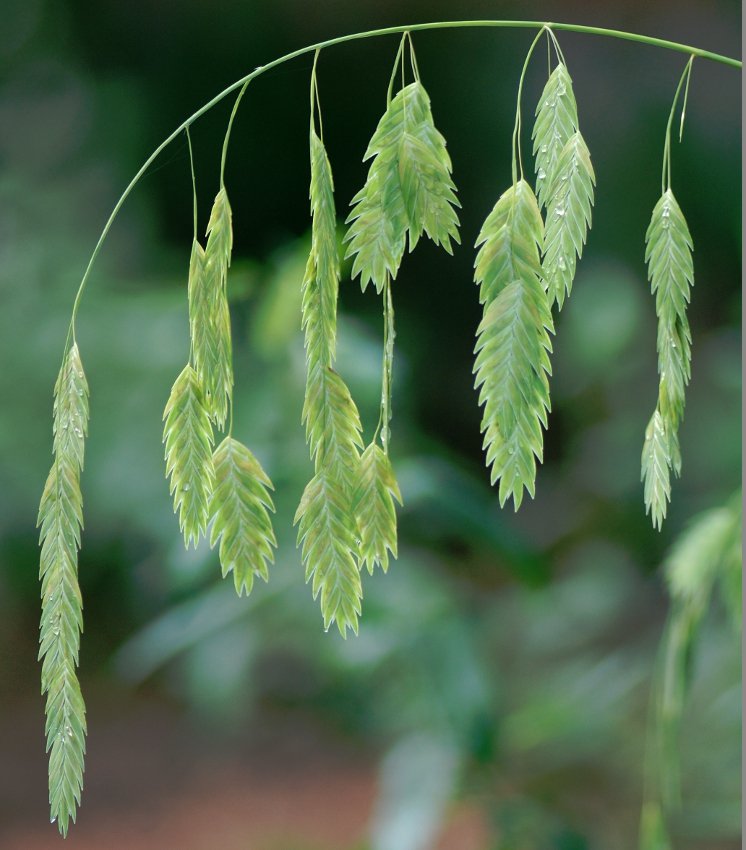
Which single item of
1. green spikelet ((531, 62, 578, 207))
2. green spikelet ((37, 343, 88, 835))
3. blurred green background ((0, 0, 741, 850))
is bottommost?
blurred green background ((0, 0, 741, 850))

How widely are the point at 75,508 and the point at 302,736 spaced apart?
55.2 inches

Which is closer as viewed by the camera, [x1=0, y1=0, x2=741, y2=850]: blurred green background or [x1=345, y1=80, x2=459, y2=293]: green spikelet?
[x1=345, y1=80, x2=459, y2=293]: green spikelet

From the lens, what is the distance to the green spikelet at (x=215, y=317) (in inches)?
13.9

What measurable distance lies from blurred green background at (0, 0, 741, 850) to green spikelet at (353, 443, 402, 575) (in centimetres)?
74

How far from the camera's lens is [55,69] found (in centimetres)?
146

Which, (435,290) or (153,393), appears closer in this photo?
(153,393)

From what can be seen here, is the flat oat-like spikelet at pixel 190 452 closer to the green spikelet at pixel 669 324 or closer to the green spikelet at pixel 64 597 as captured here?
the green spikelet at pixel 64 597

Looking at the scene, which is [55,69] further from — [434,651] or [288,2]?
[434,651]

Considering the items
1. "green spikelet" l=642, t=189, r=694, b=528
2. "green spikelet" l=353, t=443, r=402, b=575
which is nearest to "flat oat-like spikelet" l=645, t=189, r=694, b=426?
"green spikelet" l=642, t=189, r=694, b=528

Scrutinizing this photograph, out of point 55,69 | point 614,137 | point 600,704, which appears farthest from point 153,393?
point 614,137

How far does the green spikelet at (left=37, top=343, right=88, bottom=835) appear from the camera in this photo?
1.12 ft

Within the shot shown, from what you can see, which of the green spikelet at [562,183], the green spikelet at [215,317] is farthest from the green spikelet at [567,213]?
the green spikelet at [215,317]

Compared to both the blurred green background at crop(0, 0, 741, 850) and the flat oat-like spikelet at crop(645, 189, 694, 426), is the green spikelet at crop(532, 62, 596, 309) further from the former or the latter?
the blurred green background at crop(0, 0, 741, 850)

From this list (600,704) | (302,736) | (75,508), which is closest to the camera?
(75,508)
